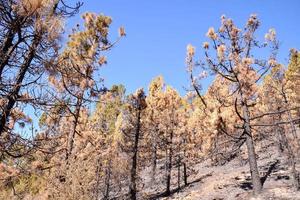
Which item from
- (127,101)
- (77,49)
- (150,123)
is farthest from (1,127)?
(150,123)

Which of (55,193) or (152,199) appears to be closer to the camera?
(55,193)

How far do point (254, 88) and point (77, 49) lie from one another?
8.05 meters

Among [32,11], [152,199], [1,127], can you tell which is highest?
[32,11]

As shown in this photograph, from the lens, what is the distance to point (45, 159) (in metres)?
13.8

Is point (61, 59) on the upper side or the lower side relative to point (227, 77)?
lower

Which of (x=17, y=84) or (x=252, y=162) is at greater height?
(x=17, y=84)

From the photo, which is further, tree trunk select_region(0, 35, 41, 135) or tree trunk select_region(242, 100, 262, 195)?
tree trunk select_region(242, 100, 262, 195)

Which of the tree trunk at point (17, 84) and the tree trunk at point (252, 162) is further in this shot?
the tree trunk at point (252, 162)

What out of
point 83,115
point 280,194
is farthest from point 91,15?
point 280,194

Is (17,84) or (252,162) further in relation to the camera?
(252,162)

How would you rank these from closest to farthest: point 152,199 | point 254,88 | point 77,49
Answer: point 254,88 < point 77,49 < point 152,199

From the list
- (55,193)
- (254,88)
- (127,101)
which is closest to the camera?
(55,193)

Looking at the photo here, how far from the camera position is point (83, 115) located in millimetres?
19016

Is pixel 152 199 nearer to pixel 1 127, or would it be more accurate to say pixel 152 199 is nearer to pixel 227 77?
pixel 227 77
